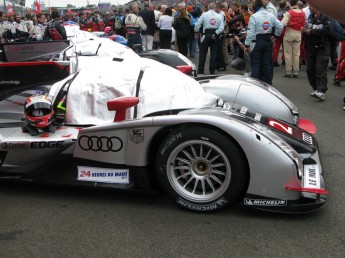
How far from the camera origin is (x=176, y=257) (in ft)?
8.22

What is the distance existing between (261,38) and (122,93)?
442 cm

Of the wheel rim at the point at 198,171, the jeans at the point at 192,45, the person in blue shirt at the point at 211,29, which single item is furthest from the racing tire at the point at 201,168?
the jeans at the point at 192,45

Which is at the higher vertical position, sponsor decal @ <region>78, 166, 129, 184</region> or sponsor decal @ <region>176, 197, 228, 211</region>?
sponsor decal @ <region>78, 166, 129, 184</region>

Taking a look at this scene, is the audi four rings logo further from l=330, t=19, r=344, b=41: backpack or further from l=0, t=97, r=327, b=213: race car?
l=330, t=19, r=344, b=41: backpack

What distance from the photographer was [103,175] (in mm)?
3188

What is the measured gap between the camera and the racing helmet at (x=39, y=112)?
3.41m

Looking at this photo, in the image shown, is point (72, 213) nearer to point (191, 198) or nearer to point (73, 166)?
point (73, 166)

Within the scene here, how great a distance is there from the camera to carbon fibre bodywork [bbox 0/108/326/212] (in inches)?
110

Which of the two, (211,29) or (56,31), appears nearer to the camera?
(56,31)

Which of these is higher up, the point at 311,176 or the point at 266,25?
the point at 266,25

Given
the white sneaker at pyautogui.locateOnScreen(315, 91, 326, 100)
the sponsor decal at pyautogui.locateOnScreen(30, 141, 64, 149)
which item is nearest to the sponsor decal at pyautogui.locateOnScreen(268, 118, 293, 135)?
the sponsor decal at pyautogui.locateOnScreen(30, 141, 64, 149)

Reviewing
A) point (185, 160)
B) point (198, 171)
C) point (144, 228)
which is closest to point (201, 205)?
point (198, 171)

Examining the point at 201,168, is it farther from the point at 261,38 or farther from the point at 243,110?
the point at 261,38

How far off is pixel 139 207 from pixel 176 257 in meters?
0.74
